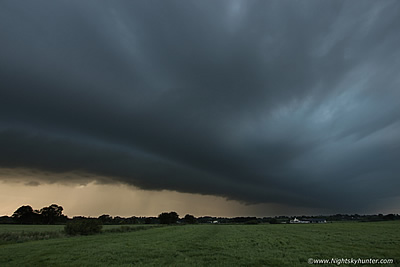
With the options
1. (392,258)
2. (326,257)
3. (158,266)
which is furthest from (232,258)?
(392,258)

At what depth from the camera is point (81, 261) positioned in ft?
76.3

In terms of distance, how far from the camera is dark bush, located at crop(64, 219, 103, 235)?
69.5m

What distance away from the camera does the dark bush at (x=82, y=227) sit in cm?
6950

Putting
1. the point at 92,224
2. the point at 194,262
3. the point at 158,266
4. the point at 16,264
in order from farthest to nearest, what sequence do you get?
1. the point at 92,224
2. the point at 16,264
3. the point at 194,262
4. the point at 158,266

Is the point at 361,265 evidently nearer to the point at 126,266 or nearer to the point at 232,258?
the point at 232,258

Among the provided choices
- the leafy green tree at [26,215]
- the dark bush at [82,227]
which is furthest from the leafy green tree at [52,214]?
the dark bush at [82,227]

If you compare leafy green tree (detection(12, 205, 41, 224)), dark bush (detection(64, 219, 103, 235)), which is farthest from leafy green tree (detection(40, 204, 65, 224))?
dark bush (detection(64, 219, 103, 235))

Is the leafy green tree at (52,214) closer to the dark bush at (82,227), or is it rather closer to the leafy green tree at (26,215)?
the leafy green tree at (26,215)

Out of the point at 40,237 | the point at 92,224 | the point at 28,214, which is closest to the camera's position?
the point at 40,237

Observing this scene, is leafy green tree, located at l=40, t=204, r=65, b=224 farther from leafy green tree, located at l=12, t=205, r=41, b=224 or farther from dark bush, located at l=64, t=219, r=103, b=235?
dark bush, located at l=64, t=219, r=103, b=235

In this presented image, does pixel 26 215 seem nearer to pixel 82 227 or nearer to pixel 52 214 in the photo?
pixel 52 214

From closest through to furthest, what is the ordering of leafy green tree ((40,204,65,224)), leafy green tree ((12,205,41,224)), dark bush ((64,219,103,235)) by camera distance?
dark bush ((64,219,103,235)) < leafy green tree ((12,205,41,224)) < leafy green tree ((40,204,65,224))

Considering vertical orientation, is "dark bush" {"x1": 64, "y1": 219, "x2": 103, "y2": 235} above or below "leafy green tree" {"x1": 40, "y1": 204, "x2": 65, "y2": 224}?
below

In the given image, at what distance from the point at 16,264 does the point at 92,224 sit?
53.7 metres
